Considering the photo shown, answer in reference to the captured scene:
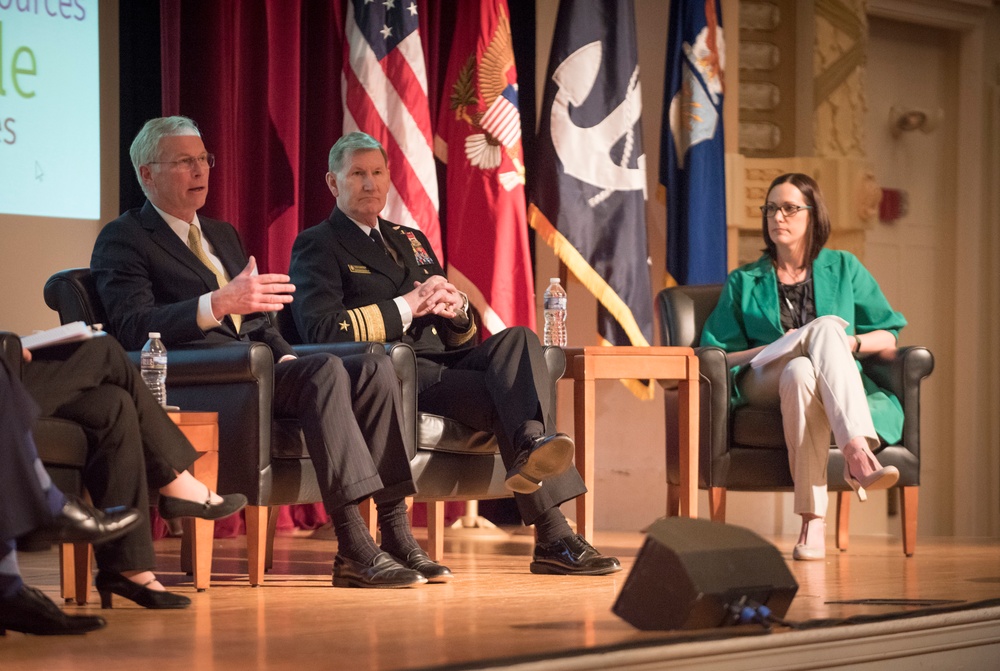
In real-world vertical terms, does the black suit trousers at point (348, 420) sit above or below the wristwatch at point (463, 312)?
below

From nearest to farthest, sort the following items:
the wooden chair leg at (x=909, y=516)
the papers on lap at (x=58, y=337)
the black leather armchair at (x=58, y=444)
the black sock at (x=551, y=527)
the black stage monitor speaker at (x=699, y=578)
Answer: the black stage monitor speaker at (x=699, y=578) < the black leather armchair at (x=58, y=444) < the papers on lap at (x=58, y=337) < the black sock at (x=551, y=527) < the wooden chair leg at (x=909, y=516)

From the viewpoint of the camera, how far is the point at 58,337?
243 centimetres

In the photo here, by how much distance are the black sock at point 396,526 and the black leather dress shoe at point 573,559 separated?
38cm

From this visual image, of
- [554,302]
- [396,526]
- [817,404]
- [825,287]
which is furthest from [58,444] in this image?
[825,287]

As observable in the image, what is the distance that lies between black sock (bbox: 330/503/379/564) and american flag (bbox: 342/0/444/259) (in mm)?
1692

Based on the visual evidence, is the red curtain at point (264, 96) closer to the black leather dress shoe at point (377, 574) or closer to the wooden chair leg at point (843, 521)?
the black leather dress shoe at point (377, 574)

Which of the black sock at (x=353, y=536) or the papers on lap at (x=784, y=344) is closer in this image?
the black sock at (x=353, y=536)

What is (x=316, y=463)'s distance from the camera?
2867mm

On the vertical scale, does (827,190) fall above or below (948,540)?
above

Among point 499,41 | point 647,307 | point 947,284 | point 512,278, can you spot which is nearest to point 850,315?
point 647,307

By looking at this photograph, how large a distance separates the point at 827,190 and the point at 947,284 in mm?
1324

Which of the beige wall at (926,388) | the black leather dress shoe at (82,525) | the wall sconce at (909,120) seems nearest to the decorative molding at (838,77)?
the beige wall at (926,388)

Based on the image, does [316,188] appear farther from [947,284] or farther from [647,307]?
[947,284]

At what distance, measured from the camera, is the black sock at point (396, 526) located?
2.95 m
